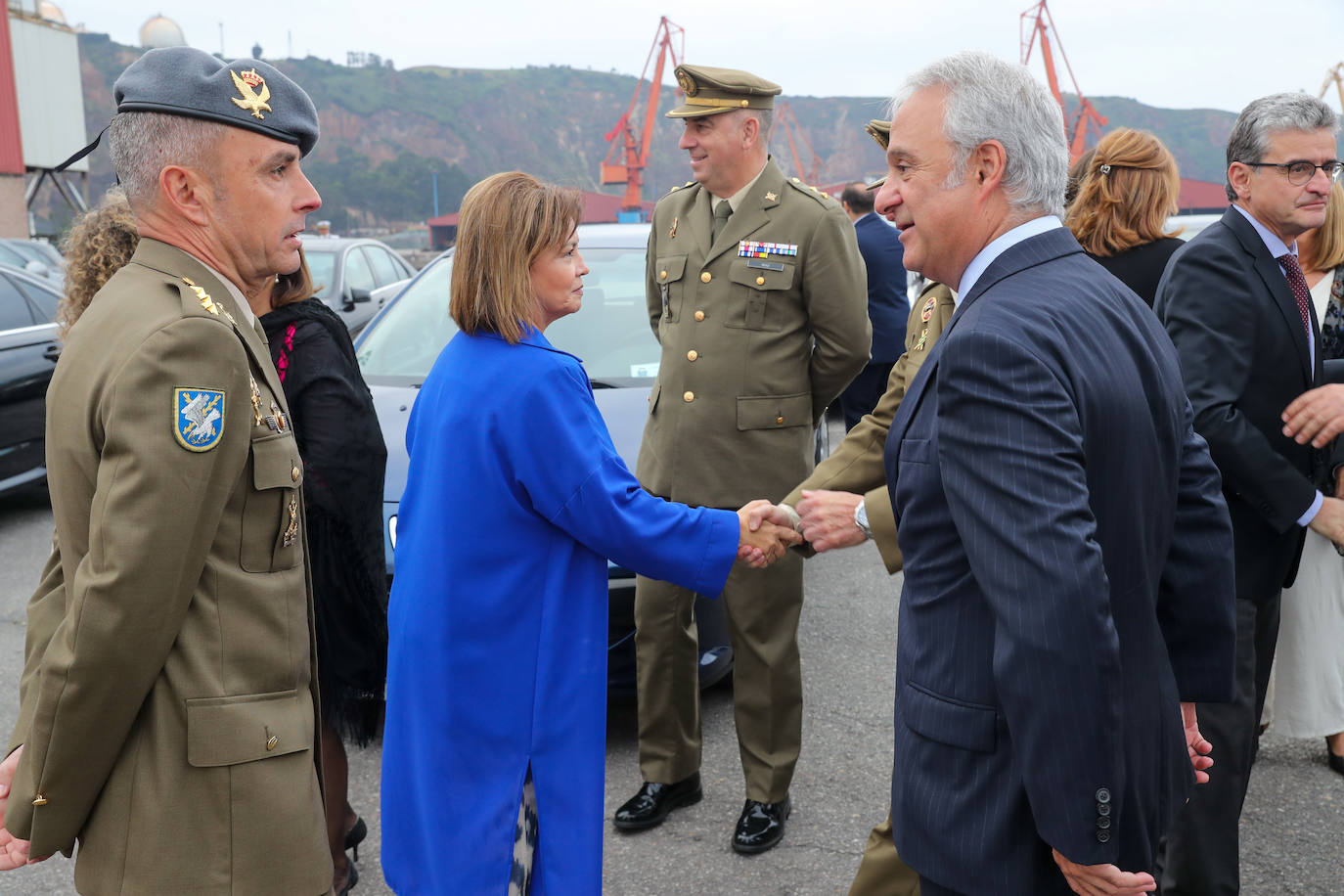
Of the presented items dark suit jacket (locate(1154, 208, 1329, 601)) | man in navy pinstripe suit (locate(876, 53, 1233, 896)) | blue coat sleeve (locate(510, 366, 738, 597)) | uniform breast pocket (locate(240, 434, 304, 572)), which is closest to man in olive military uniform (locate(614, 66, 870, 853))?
dark suit jacket (locate(1154, 208, 1329, 601))

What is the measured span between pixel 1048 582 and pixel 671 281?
93.5 inches

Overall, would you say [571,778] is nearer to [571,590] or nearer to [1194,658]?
[571,590]

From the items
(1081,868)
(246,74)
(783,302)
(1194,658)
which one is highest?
(246,74)

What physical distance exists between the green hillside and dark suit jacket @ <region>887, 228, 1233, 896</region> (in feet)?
291

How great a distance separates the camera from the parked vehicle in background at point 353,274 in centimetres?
994

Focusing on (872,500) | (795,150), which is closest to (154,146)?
(872,500)

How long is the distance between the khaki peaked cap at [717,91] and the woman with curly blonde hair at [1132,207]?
107 cm

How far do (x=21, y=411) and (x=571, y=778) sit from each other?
5918mm

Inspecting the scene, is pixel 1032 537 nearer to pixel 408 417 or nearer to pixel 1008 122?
pixel 1008 122

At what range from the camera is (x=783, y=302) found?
11.3 ft

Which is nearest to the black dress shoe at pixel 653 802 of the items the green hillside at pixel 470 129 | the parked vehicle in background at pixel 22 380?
the parked vehicle in background at pixel 22 380

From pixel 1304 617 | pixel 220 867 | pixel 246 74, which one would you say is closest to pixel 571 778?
pixel 220 867

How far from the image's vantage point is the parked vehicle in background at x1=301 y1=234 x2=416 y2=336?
9938mm

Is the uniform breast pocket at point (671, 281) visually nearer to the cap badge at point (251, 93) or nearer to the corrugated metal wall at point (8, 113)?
the cap badge at point (251, 93)
